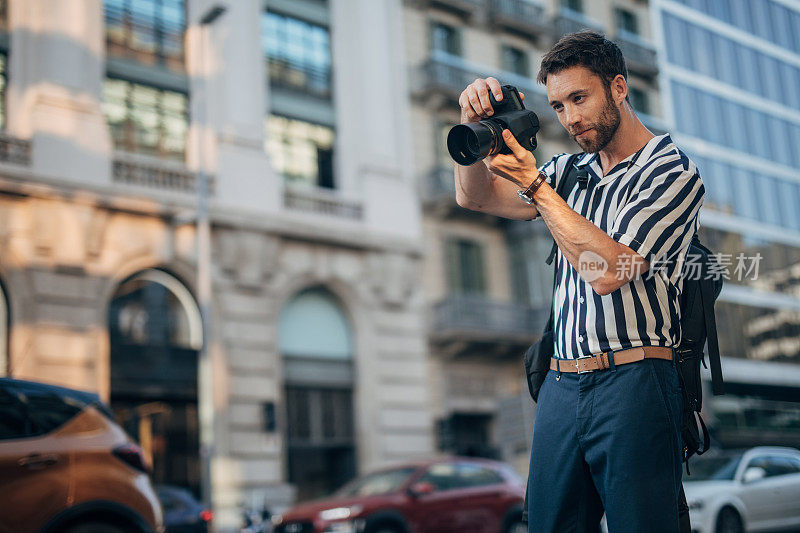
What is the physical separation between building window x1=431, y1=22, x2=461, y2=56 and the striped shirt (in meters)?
24.4

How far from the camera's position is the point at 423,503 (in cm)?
1297

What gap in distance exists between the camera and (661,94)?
34375mm

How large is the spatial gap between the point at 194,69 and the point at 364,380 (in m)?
7.92

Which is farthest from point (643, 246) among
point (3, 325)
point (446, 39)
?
point (446, 39)

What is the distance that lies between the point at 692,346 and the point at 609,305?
31cm

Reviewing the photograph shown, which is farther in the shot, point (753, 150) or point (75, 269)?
point (753, 150)

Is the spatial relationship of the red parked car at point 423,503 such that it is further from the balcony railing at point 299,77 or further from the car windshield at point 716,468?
the balcony railing at point 299,77

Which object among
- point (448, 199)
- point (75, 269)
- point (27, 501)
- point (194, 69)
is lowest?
point (27, 501)

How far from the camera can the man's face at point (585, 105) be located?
→ 2.81m

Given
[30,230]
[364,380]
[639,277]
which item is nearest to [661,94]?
[364,380]

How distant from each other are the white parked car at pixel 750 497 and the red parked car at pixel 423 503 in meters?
2.78

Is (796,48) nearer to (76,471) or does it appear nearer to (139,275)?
(139,275)

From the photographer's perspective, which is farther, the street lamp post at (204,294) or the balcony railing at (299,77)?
the balcony railing at (299,77)

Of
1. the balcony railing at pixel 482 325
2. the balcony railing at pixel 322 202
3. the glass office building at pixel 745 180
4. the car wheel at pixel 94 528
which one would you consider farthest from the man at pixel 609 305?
the glass office building at pixel 745 180
